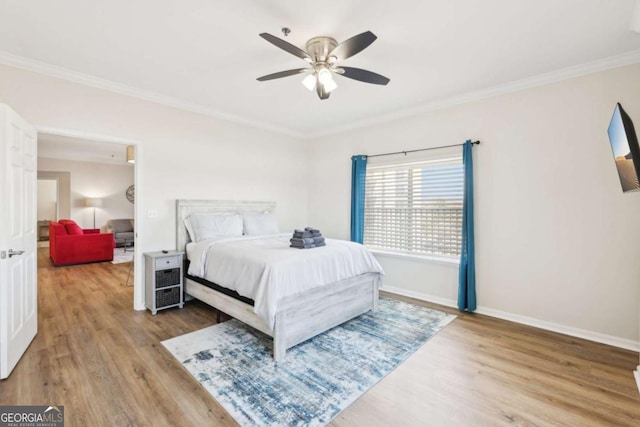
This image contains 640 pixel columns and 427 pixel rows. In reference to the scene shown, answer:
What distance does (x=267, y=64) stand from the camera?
2945 millimetres

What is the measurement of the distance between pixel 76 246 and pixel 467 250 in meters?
7.43

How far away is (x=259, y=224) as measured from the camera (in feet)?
14.8

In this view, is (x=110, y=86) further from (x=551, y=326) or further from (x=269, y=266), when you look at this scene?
(x=551, y=326)

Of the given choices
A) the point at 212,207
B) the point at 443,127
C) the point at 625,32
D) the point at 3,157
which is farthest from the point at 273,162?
the point at 625,32

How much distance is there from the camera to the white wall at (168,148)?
303cm

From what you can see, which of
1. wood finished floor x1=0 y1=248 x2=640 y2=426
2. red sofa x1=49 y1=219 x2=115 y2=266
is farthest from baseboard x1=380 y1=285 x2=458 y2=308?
red sofa x1=49 y1=219 x2=115 y2=266

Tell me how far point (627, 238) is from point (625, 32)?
1.80 m

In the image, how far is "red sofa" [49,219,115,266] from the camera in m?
6.05

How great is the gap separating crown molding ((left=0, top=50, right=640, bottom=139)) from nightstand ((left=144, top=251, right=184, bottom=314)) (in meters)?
1.99

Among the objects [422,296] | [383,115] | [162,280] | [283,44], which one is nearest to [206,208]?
[162,280]

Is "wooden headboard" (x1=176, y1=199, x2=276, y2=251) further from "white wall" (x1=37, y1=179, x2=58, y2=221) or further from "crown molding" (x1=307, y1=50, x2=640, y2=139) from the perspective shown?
Answer: "white wall" (x1=37, y1=179, x2=58, y2=221)

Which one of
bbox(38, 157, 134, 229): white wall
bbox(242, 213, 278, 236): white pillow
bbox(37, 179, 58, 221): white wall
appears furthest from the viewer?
bbox(37, 179, 58, 221): white wall

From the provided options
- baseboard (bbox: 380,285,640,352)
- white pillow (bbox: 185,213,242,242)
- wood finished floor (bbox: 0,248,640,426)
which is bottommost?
wood finished floor (bbox: 0,248,640,426)

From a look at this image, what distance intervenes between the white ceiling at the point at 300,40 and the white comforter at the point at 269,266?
1894 millimetres
